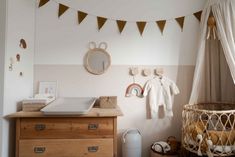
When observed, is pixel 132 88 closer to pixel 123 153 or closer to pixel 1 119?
pixel 123 153

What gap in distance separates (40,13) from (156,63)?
1562 mm

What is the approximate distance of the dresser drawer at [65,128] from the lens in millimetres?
1693

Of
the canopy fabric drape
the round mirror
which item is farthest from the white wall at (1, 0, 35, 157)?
the canopy fabric drape

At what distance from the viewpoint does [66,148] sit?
171cm

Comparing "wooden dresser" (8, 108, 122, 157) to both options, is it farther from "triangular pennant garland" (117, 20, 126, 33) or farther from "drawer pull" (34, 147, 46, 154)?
"triangular pennant garland" (117, 20, 126, 33)

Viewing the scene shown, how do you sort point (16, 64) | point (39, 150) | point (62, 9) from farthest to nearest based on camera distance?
1. point (62, 9)
2. point (16, 64)
3. point (39, 150)

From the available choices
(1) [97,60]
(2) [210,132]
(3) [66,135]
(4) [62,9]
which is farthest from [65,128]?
(4) [62,9]

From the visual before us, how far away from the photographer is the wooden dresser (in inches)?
66.4

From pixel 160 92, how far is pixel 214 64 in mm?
752

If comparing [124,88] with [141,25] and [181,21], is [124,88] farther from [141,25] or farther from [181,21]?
[181,21]

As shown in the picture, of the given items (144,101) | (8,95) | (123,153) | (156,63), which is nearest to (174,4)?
(156,63)

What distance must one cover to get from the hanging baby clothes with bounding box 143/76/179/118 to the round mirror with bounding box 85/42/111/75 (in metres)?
0.58

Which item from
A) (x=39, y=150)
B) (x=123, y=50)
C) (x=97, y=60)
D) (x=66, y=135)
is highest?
(x=123, y=50)

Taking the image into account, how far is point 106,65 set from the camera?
7.61 feet
